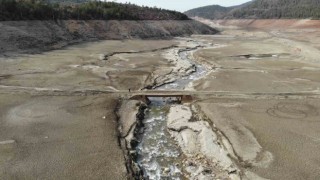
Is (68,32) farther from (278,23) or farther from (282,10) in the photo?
(282,10)

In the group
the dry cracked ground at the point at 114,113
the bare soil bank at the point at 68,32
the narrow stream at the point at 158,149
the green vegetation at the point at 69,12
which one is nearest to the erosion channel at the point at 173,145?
the narrow stream at the point at 158,149

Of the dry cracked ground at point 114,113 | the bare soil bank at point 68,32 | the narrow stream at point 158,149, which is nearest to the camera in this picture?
the dry cracked ground at point 114,113

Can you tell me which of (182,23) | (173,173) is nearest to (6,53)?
(173,173)

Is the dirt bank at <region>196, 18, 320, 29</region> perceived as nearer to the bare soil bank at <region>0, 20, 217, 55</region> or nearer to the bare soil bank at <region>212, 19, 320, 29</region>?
the bare soil bank at <region>212, 19, 320, 29</region>

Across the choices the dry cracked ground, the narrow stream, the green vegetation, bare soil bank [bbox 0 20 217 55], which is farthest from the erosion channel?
the green vegetation

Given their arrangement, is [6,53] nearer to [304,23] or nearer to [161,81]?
[161,81]

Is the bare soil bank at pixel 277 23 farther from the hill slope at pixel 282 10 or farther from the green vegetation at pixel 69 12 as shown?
the green vegetation at pixel 69 12
